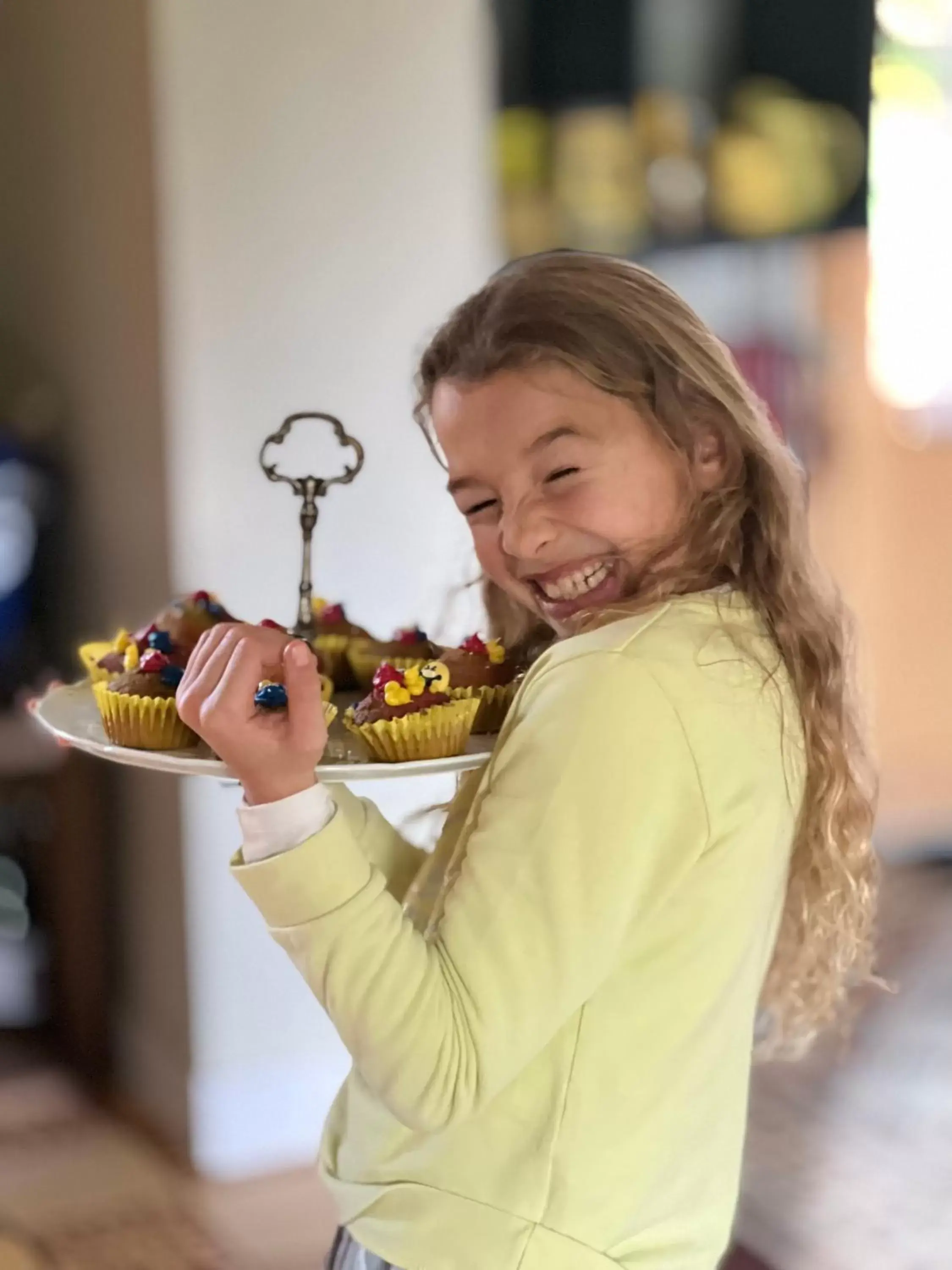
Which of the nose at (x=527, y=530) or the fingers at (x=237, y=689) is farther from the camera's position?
the nose at (x=527, y=530)

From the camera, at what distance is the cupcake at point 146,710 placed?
975 mm

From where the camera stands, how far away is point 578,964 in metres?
0.75

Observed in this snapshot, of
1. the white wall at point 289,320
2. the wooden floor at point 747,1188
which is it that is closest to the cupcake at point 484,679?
the white wall at point 289,320

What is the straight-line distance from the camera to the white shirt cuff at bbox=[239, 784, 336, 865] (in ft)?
2.52

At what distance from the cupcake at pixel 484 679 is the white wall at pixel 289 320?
855 millimetres

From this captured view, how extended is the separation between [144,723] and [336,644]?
0.25 m

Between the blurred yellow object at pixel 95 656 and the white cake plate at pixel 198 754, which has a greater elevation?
the white cake plate at pixel 198 754

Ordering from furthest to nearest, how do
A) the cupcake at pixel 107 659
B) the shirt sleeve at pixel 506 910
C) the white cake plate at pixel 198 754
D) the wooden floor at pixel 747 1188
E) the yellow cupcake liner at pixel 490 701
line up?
the wooden floor at pixel 747 1188 → the cupcake at pixel 107 659 → the yellow cupcake liner at pixel 490 701 → the white cake plate at pixel 198 754 → the shirt sleeve at pixel 506 910

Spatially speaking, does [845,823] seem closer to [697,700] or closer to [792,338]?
[697,700]

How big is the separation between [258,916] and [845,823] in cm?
120

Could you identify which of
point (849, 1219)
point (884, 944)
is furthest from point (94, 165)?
point (884, 944)

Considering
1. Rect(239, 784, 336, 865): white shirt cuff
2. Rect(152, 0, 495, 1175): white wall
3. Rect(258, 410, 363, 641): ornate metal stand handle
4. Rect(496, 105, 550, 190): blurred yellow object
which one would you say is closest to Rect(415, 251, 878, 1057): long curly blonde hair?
Rect(258, 410, 363, 641): ornate metal stand handle

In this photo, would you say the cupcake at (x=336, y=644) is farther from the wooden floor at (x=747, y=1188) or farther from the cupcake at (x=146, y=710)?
the wooden floor at (x=747, y=1188)

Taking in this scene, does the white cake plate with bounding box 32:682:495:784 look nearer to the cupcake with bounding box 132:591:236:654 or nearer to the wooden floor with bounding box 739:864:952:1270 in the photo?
the cupcake with bounding box 132:591:236:654
